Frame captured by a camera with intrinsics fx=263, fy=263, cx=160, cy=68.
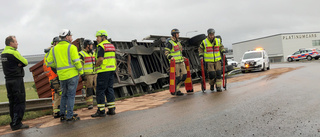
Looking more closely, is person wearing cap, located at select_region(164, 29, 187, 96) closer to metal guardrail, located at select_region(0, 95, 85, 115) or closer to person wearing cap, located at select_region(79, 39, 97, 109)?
person wearing cap, located at select_region(79, 39, 97, 109)

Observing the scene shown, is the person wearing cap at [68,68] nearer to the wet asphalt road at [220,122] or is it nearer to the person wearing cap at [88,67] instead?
the wet asphalt road at [220,122]

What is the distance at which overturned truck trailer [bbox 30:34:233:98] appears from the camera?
9.73 metres

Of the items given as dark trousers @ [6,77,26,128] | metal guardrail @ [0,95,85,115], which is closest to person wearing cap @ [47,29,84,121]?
dark trousers @ [6,77,26,128]

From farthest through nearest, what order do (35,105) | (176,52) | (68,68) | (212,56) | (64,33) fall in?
(212,56) → (176,52) → (35,105) → (64,33) → (68,68)

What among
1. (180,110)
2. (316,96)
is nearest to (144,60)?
(180,110)

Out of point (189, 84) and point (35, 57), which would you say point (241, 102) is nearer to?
point (189, 84)

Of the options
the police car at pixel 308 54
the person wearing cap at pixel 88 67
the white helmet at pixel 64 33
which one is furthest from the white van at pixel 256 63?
the police car at pixel 308 54

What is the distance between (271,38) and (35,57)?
159 feet

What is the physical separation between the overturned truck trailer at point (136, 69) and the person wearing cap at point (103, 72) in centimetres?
314

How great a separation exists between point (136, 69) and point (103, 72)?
15.9ft

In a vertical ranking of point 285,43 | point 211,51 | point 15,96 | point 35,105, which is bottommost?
point 35,105

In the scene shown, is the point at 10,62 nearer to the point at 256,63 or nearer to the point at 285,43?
the point at 256,63

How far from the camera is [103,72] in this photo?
5852mm

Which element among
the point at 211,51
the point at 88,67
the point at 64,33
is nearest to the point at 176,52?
the point at 211,51
